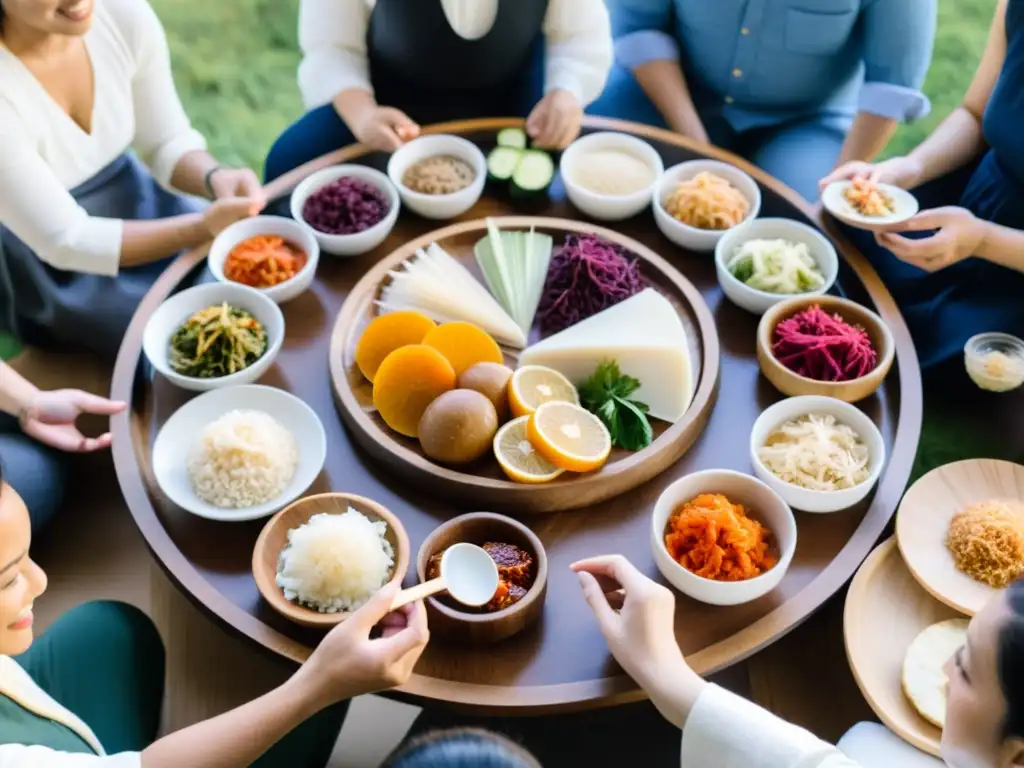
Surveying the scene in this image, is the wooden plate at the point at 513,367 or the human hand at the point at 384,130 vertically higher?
the human hand at the point at 384,130

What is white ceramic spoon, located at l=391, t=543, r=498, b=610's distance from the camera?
1979 mm

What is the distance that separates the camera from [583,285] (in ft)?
8.72

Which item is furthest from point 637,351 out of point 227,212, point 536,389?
point 227,212

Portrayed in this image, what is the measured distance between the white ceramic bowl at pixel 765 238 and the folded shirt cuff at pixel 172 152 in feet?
5.99

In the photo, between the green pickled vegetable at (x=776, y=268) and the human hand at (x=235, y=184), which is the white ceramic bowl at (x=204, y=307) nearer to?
the human hand at (x=235, y=184)

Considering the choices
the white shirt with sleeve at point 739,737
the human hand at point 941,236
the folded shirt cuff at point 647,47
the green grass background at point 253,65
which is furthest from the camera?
the green grass background at point 253,65

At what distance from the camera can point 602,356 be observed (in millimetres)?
2467

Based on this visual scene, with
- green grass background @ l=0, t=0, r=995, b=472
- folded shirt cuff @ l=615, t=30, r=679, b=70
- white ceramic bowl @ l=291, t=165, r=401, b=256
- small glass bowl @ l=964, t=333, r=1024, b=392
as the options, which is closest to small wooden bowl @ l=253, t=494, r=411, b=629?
white ceramic bowl @ l=291, t=165, r=401, b=256

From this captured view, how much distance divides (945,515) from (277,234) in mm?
2031

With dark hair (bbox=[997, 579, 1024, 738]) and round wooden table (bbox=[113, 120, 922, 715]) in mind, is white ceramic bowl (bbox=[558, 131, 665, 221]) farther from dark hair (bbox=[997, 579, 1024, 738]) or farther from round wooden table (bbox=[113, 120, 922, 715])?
dark hair (bbox=[997, 579, 1024, 738])

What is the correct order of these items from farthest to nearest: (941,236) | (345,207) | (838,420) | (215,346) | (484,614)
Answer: (345,207) → (941,236) → (215,346) → (838,420) → (484,614)

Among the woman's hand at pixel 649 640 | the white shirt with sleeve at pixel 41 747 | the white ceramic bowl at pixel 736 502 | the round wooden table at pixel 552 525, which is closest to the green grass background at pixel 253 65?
the round wooden table at pixel 552 525

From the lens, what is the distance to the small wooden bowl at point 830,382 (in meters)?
2.40

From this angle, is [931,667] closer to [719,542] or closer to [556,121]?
[719,542]
